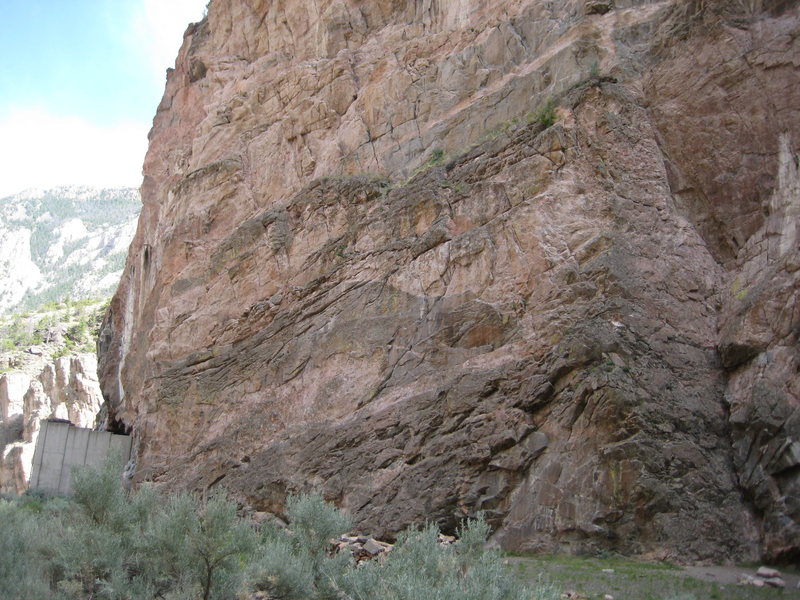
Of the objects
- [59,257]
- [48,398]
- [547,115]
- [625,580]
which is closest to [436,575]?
[625,580]

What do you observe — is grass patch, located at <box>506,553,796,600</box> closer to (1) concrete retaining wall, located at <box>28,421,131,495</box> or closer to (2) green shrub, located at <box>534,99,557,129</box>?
(2) green shrub, located at <box>534,99,557,129</box>

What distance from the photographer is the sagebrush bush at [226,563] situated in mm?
10078

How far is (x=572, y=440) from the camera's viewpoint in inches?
612

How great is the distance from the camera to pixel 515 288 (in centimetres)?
1814

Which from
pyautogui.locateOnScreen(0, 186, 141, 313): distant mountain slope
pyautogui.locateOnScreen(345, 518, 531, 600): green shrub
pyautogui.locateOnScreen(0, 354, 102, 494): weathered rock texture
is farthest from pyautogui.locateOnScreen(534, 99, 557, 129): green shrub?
pyautogui.locateOnScreen(0, 186, 141, 313): distant mountain slope

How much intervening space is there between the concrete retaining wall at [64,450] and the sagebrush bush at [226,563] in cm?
1421

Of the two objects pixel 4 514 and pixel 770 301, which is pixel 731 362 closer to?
pixel 770 301

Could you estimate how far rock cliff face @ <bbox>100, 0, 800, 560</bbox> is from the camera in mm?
15078

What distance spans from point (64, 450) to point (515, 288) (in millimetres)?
19509

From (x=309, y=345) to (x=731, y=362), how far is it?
34.9 feet

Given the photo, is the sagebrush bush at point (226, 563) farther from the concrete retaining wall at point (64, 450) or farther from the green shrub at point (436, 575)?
the concrete retaining wall at point (64, 450)

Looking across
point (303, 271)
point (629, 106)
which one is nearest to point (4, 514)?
point (303, 271)

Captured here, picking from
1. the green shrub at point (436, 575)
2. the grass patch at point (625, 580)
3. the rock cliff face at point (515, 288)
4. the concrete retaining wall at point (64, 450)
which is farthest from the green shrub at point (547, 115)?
the concrete retaining wall at point (64, 450)

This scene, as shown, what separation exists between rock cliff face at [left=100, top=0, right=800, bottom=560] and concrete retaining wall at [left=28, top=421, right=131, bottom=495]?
3.93 meters
